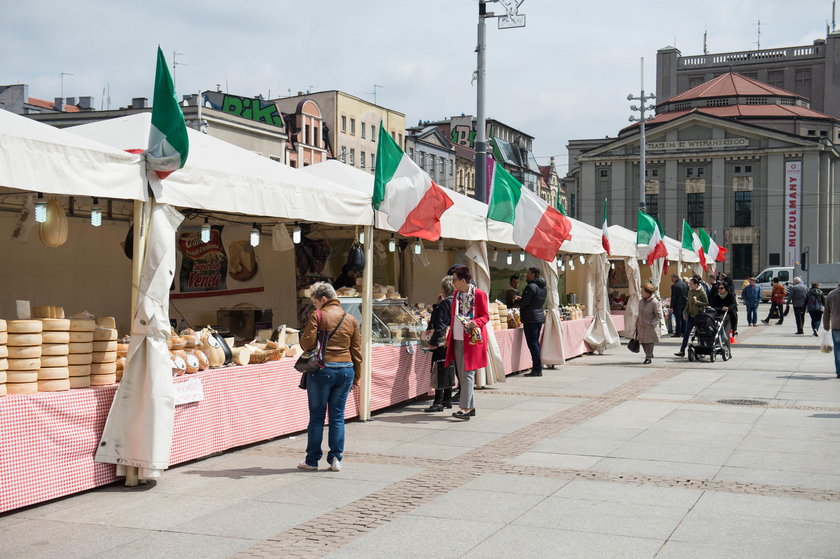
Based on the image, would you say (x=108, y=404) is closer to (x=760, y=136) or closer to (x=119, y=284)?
(x=119, y=284)

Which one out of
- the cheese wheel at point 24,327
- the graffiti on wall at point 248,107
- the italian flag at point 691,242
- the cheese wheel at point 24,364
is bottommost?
the cheese wheel at point 24,364

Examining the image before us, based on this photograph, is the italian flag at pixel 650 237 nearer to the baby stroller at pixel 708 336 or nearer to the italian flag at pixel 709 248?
the baby stroller at pixel 708 336

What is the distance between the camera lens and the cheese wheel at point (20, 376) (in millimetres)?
7367

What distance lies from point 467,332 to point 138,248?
4873 mm

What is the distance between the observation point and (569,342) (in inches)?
806

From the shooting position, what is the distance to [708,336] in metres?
20.1

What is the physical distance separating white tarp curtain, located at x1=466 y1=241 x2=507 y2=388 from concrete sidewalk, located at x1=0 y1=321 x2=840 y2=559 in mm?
2160

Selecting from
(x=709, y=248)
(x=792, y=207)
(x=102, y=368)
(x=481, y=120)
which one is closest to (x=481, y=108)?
(x=481, y=120)

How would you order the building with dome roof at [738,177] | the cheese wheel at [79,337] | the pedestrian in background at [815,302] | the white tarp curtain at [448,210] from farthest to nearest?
the building with dome roof at [738,177] < the pedestrian in background at [815,302] < the white tarp curtain at [448,210] < the cheese wheel at [79,337]

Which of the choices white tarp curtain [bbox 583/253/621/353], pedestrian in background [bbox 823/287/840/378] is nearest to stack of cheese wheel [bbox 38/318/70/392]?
pedestrian in background [bbox 823/287/840/378]

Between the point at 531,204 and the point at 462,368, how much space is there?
4.89 metres

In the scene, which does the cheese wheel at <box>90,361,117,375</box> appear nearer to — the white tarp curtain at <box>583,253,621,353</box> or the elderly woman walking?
the elderly woman walking

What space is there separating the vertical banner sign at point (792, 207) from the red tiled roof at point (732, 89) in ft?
38.9

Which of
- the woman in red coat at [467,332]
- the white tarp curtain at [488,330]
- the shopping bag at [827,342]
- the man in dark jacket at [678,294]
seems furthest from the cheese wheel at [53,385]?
the man in dark jacket at [678,294]
